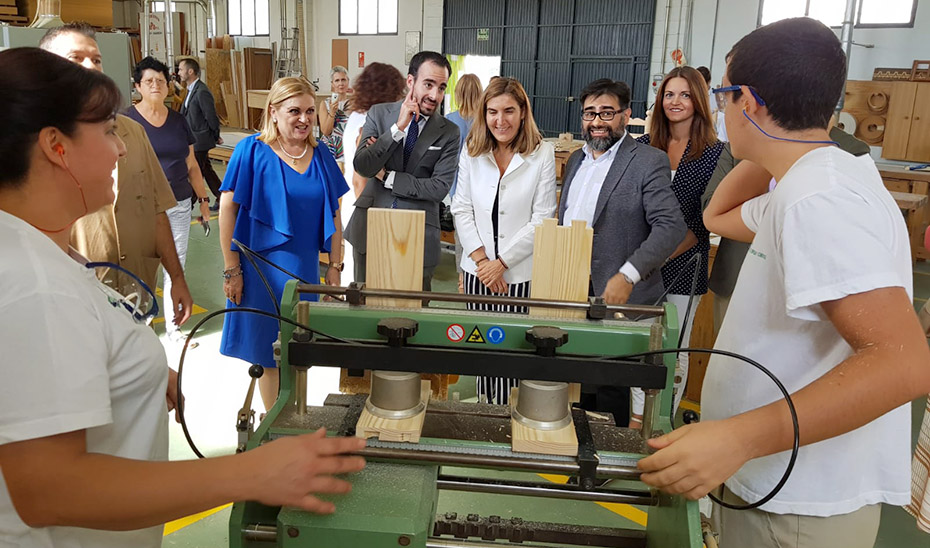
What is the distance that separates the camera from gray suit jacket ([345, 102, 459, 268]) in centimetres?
287

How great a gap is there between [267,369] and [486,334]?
1.70 m

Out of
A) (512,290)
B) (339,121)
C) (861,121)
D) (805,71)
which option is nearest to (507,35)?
(861,121)

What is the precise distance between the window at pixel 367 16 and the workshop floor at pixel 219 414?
9.04 m

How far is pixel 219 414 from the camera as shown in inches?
117

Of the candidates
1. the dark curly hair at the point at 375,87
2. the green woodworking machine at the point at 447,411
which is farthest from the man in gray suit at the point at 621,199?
the dark curly hair at the point at 375,87

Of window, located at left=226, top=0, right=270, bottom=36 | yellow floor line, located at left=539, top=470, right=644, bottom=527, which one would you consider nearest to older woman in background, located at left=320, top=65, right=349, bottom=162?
yellow floor line, located at left=539, top=470, right=644, bottom=527

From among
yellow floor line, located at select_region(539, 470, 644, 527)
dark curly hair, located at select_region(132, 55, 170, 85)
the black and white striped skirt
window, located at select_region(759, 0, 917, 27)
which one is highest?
window, located at select_region(759, 0, 917, 27)

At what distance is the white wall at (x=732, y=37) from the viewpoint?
7.43m

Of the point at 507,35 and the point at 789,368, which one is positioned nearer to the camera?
the point at 789,368

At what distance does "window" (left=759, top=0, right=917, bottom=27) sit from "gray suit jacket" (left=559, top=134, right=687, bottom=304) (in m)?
6.35

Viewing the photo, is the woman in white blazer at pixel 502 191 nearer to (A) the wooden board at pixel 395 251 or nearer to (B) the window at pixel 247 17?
(A) the wooden board at pixel 395 251

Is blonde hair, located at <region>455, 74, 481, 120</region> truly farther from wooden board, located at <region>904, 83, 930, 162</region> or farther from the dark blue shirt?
wooden board, located at <region>904, 83, 930, 162</region>

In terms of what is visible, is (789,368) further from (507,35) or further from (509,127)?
(507,35)

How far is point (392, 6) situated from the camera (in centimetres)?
1280
